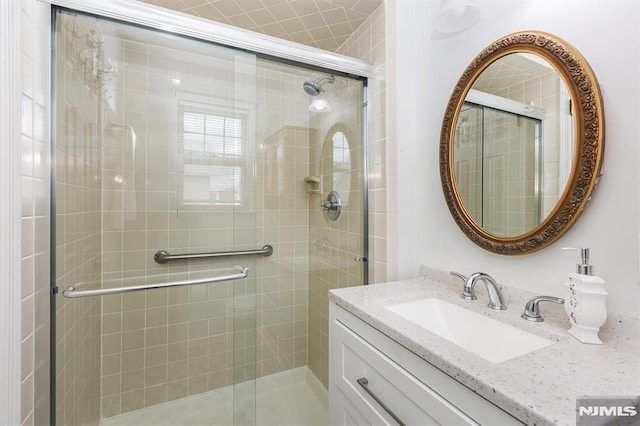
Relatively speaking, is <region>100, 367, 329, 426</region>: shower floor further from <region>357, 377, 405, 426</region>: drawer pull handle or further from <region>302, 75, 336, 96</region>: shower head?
<region>302, 75, 336, 96</region>: shower head

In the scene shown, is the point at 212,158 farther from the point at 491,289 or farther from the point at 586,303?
the point at 586,303

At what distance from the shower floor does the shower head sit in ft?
5.75

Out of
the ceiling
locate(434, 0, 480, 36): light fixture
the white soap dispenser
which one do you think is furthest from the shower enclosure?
the white soap dispenser

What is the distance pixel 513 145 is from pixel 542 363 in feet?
2.36

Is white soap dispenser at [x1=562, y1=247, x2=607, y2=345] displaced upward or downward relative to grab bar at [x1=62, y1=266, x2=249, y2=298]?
upward

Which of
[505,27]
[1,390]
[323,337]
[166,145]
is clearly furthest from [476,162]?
[1,390]

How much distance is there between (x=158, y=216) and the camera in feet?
4.74

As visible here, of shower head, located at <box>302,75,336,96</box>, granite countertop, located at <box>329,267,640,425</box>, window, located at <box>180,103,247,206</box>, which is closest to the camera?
granite countertop, located at <box>329,267,640,425</box>

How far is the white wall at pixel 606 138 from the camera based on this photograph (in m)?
0.70

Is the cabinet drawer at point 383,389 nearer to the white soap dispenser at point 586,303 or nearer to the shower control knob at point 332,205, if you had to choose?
the white soap dispenser at point 586,303

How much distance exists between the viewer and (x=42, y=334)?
95 cm

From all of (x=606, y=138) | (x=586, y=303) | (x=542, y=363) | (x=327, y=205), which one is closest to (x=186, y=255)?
(x=327, y=205)

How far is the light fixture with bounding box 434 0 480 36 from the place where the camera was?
1.05 meters

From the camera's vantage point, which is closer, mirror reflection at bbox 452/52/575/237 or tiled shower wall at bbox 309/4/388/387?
mirror reflection at bbox 452/52/575/237
